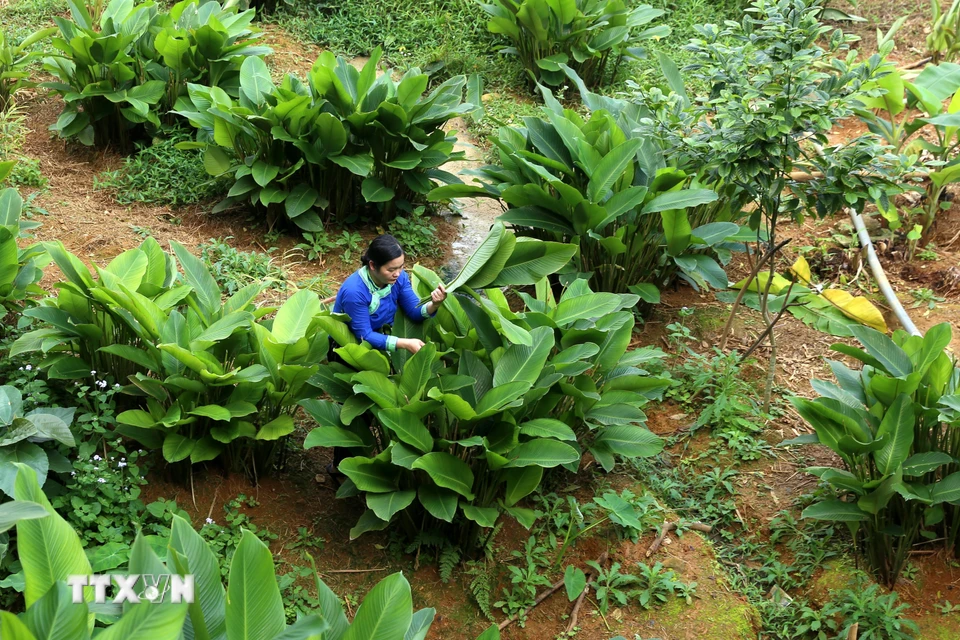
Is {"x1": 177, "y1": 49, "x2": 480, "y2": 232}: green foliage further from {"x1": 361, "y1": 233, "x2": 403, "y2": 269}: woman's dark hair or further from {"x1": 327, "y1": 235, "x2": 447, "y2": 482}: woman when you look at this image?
{"x1": 361, "y1": 233, "x2": 403, "y2": 269}: woman's dark hair

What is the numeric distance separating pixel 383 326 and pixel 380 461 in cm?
75

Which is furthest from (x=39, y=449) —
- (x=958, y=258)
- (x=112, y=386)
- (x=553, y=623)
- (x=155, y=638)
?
(x=958, y=258)

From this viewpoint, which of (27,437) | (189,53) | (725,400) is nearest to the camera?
(27,437)

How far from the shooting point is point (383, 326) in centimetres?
434

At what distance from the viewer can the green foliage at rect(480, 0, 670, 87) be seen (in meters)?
8.33

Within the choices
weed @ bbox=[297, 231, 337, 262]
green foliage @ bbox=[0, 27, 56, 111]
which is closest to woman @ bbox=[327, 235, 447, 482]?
weed @ bbox=[297, 231, 337, 262]

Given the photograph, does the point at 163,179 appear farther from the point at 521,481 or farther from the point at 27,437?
the point at 521,481

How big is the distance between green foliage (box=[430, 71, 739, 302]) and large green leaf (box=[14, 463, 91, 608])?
3461mm

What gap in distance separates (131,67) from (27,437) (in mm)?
4137

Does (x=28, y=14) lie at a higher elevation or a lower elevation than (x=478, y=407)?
higher

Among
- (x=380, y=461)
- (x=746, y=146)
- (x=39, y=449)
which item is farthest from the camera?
(x=746, y=146)

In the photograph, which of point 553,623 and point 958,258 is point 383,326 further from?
point 958,258

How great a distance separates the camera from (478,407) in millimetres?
3934

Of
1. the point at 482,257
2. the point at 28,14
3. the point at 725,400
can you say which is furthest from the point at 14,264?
the point at 28,14
